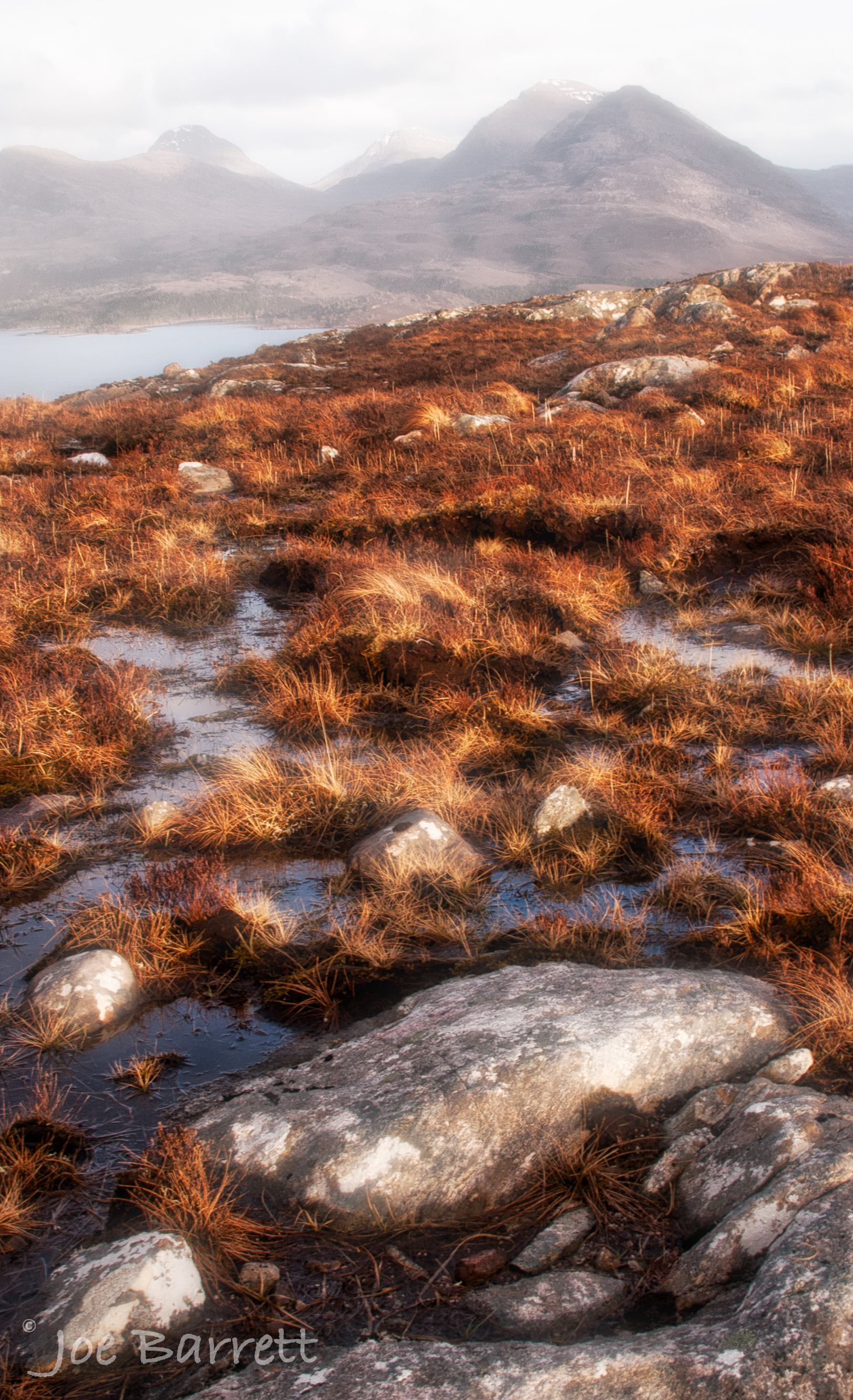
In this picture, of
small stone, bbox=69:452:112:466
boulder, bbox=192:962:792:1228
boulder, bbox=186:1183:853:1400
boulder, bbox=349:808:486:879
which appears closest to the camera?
boulder, bbox=186:1183:853:1400

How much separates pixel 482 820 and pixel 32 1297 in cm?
308

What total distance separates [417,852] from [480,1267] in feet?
7.29

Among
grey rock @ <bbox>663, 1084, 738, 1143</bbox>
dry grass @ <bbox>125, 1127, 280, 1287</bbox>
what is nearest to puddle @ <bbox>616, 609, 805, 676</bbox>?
grey rock @ <bbox>663, 1084, 738, 1143</bbox>

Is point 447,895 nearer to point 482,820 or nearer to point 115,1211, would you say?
point 482,820

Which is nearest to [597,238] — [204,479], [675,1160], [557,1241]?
[204,479]

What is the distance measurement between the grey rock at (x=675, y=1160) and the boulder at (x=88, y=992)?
230 cm

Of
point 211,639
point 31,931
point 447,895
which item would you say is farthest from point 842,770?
point 211,639

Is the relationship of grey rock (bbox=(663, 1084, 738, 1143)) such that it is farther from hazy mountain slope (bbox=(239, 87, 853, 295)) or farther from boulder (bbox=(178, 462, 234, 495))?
hazy mountain slope (bbox=(239, 87, 853, 295))

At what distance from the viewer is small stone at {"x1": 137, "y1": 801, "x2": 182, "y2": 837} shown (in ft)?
15.3

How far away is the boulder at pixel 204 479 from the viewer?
13.2 metres

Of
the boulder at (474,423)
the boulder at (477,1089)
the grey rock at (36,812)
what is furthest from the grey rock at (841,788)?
the boulder at (474,423)

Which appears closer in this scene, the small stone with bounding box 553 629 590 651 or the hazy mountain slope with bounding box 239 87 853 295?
the small stone with bounding box 553 629 590 651

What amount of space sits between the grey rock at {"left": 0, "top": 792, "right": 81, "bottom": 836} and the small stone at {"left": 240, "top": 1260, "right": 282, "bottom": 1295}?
3.28m

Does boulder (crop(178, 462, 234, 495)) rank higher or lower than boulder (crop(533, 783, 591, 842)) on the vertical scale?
higher
